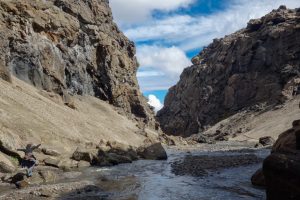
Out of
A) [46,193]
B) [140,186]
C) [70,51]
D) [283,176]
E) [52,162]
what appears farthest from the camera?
[70,51]

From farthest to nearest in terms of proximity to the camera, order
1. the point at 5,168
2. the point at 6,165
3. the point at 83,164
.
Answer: the point at 83,164
the point at 6,165
the point at 5,168

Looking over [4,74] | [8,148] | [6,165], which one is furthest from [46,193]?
[4,74]

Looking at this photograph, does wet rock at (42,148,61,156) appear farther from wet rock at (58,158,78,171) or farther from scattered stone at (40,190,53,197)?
scattered stone at (40,190,53,197)

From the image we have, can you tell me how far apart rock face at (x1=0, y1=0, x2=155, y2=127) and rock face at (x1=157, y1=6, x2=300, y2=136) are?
183 ft

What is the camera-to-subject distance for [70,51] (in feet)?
310

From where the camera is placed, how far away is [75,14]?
104m

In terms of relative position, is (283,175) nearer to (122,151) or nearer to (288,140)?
(288,140)

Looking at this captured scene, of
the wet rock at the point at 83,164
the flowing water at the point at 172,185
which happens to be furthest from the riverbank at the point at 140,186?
the wet rock at the point at 83,164

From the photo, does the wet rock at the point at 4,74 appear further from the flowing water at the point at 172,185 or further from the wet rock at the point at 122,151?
the flowing water at the point at 172,185

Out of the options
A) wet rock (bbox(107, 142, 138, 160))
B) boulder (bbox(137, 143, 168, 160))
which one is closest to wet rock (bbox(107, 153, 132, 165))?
wet rock (bbox(107, 142, 138, 160))

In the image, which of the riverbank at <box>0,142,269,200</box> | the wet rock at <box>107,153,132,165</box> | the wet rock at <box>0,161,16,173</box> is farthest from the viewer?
the wet rock at <box>107,153,132,165</box>

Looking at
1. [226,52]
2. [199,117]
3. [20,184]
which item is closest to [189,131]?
[199,117]

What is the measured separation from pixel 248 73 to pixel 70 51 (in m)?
96.0

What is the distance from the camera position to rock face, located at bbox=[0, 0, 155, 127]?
248 ft
